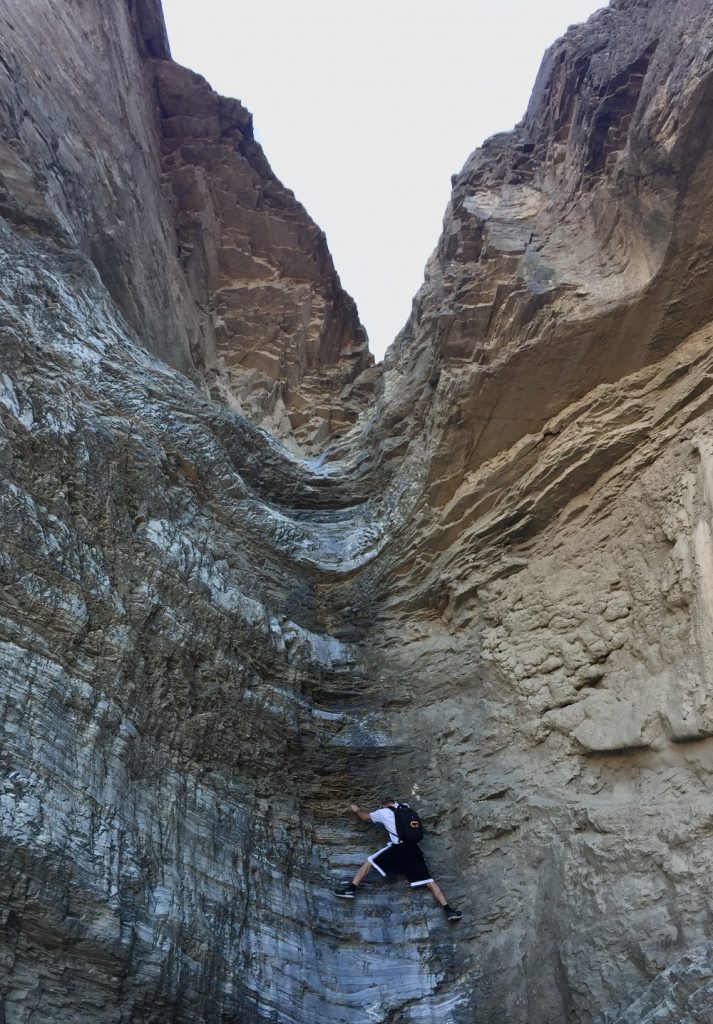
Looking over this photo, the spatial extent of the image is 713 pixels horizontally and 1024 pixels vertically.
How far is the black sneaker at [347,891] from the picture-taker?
577 cm

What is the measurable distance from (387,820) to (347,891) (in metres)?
0.59

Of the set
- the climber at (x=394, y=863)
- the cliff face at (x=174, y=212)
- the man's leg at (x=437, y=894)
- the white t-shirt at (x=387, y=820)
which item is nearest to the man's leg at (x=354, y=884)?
the climber at (x=394, y=863)

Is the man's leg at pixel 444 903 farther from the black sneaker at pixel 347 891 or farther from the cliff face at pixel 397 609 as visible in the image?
the black sneaker at pixel 347 891

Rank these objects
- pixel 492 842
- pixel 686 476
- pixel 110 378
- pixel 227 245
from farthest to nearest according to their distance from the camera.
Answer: pixel 227 245 → pixel 110 378 → pixel 686 476 → pixel 492 842

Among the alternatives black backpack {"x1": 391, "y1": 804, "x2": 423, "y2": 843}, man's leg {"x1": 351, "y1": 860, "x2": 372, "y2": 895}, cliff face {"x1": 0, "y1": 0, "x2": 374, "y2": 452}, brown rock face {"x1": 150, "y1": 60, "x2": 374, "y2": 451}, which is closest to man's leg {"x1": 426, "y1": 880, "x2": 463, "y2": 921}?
black backpack {"x1": 391, "y1": 804, "x2": 423, "y2": 843}

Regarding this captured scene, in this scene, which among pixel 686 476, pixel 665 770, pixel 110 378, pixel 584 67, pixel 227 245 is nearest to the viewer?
pixel 665 770

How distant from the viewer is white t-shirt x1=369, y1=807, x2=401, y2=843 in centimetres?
601

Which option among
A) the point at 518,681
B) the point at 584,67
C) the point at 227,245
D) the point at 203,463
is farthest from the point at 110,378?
the point at 227,245

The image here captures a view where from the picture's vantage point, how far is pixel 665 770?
5.26 m

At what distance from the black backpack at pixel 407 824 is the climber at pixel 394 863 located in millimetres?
11

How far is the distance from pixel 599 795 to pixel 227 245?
1261 cm

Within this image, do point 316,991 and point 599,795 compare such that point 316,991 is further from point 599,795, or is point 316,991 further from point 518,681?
point 518,681

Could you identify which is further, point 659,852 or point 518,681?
point 518,681

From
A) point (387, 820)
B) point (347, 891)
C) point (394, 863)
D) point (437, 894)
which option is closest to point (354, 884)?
point (347, 891)
